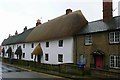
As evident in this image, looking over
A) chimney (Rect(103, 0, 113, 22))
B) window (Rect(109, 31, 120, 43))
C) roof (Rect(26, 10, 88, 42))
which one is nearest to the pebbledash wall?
roof (Rect(26, 10, 88, 42))

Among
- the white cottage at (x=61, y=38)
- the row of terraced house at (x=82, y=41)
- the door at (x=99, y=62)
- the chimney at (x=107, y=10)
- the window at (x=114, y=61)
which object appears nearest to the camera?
the window at (x=114, y=61)

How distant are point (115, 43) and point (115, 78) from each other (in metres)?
7.36

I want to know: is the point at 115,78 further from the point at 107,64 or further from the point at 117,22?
the point at 117,22

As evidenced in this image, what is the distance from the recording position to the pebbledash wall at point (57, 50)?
3256cm

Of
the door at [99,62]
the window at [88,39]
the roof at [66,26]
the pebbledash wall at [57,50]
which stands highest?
the roof at [66,26]

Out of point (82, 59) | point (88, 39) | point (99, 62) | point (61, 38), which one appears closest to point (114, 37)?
point (99, 62)

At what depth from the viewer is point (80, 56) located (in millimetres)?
30562

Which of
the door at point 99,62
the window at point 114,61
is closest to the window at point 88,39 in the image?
the door at point 99,62

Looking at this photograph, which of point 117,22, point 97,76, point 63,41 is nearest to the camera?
point 97,76

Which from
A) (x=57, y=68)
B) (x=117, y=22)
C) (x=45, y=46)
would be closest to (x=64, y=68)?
(x=57, y=68)

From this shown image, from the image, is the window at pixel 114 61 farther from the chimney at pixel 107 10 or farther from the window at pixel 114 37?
the chimney at pixel 107 10

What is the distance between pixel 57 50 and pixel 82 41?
23.4 ft

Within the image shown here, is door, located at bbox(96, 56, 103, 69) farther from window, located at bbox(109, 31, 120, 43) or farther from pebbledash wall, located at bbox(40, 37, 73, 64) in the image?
pebbledash wall, located at bbox(40, 37, 73, 64)

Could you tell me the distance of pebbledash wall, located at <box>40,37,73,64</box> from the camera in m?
32.6
